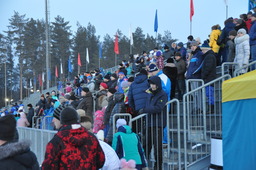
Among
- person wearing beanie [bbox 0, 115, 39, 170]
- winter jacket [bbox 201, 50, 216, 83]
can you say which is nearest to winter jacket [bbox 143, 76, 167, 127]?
winter jacket [bbox 201, 50, 216, 83]

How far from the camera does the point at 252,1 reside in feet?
57.8

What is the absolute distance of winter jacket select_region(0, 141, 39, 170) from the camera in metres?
4.25

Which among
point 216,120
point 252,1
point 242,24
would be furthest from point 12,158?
point 252,1

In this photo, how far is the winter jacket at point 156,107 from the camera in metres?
7.96

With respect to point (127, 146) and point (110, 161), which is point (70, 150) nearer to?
point (110, 161)

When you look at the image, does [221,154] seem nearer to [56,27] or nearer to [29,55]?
[29,55]

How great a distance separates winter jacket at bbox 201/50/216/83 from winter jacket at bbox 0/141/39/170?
621 cm

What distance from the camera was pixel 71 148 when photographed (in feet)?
16.5

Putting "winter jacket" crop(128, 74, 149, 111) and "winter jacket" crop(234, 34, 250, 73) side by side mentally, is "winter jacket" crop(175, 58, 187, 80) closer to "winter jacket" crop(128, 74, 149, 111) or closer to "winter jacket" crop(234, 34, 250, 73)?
"winter jacket" crop(234, 34, 250, 73)

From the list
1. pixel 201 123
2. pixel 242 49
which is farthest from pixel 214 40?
pixel 201 123

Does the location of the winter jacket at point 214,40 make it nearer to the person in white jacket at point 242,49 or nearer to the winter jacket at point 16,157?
the person in white jacket at point 242,49

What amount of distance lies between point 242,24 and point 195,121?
5547mm

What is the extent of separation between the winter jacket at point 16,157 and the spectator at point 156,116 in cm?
384

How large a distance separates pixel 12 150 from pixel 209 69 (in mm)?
6486
